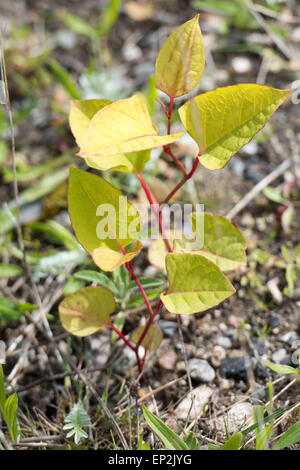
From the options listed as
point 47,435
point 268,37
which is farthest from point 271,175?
point 47,435

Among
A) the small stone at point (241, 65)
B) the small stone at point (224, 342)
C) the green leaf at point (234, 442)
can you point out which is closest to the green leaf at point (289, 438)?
the green leaf at point (234, 442)

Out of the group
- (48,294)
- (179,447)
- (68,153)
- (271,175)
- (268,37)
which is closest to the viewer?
(179,447)

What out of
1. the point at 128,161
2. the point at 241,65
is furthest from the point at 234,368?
the point at 241,65

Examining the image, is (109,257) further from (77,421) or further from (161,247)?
(77,421)

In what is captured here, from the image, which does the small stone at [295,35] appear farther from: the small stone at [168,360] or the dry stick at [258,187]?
the small stone at [168,360]

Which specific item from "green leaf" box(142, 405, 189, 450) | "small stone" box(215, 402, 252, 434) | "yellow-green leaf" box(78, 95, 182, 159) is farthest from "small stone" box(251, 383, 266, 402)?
"yellow-green leaf" box(78, 95, 182, 159)
